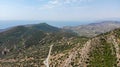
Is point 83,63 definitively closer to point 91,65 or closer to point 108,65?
point 91,65

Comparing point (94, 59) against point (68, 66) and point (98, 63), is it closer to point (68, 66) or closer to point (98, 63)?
point (98, 63)

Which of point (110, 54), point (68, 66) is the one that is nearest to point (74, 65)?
point (68, 66)

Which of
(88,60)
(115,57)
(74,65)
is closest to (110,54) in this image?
(115,57)

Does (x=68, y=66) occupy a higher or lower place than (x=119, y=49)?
lower

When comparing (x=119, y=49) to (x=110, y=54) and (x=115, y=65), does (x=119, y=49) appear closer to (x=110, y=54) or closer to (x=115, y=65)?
(x=110, y=54)

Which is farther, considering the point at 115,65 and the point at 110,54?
the point at 110,54

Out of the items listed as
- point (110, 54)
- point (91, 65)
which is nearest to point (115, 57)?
point (110, 54)

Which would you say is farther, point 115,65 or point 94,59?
point 94,59
